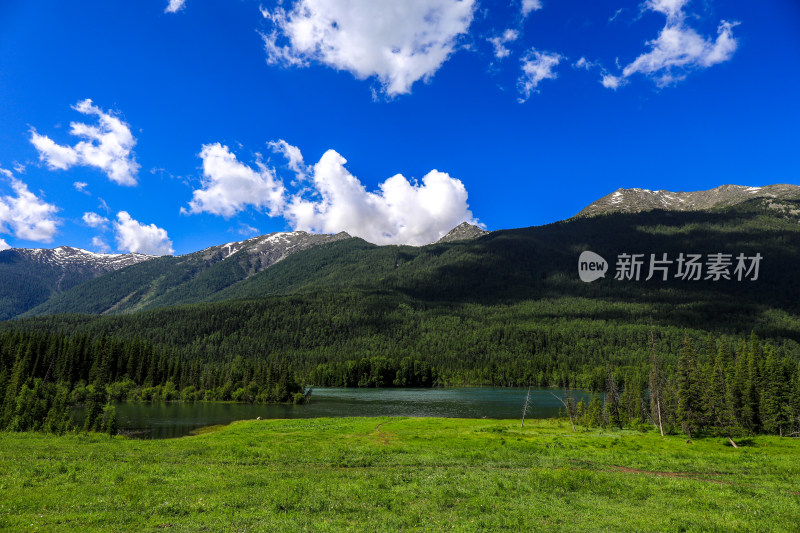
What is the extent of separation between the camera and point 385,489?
2848 centimetres

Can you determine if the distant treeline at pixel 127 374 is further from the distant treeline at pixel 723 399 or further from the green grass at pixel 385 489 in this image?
the distant treeline at pixel 723 399

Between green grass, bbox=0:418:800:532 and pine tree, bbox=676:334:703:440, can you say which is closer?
green grass, bbox=0:418:800:532

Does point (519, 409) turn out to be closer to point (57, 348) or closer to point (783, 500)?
point (783, 500)

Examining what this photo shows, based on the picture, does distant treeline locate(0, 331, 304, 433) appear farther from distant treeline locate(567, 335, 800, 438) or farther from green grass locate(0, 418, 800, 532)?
distant treeline locate(567, 335, 800, 438)

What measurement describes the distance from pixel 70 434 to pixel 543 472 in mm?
65363

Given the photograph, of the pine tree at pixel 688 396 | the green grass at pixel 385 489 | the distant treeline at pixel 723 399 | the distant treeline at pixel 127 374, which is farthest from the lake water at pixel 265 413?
the pine tree at pixel 688 396

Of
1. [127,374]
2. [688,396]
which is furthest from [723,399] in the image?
[127,374]

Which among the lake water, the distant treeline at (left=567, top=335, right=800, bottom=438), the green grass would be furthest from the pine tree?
the lake water

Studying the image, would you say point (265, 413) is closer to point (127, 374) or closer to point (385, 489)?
point (127, 374)

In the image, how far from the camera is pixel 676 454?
47.7m

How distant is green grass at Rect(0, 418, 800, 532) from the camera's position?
821 inches

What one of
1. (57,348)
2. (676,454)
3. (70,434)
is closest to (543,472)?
(676,454)

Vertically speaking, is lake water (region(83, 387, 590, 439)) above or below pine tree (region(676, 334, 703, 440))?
below

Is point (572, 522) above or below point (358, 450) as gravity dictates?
above
